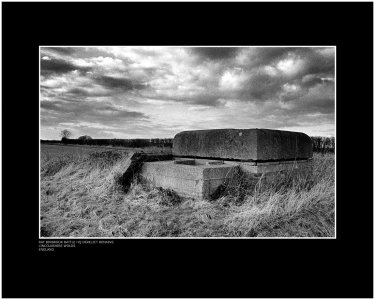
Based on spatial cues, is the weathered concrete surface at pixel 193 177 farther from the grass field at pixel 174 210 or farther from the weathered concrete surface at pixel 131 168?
the weathered concrete surface at pixel 131 168

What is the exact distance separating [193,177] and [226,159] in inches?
39.2

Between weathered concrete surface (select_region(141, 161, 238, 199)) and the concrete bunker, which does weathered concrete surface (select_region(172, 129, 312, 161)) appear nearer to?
the concrete bunker

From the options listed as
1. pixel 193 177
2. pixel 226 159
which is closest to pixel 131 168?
pixel 193 177

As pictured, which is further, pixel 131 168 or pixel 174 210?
pixel 131 168

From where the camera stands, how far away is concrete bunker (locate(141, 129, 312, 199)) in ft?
14.7

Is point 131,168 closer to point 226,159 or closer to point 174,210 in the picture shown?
point 174,210

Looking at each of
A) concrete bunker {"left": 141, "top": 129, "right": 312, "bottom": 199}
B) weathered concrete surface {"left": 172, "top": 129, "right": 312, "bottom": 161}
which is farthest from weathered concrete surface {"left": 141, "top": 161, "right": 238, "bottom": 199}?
weathered concrete surface {"left": 172, "top": 129, "right": 312, "bottom": 161}

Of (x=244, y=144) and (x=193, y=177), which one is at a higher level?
(x=244, y=144)

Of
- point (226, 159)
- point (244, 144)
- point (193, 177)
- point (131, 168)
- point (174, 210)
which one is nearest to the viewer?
point (174, 210)

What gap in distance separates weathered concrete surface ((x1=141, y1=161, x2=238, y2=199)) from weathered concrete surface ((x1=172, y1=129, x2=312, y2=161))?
0.42 metres

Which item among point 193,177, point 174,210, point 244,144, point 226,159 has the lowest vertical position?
point 174,210

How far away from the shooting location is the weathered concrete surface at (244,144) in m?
4.78

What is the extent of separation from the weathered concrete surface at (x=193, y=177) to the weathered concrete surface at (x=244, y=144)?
1.38 ft

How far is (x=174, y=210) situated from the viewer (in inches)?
164
